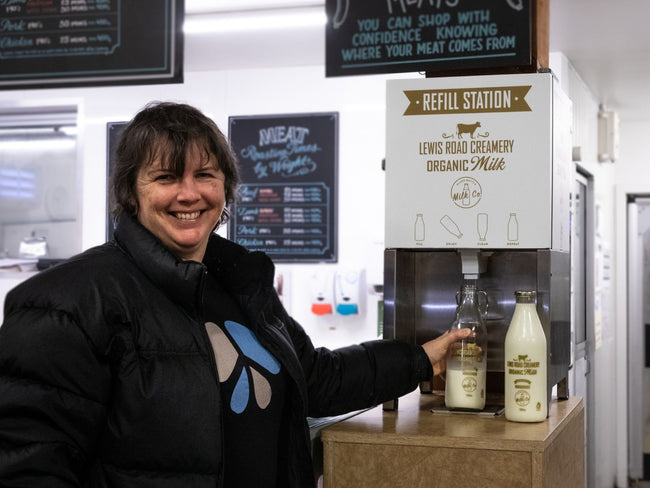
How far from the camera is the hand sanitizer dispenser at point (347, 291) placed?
190 inches

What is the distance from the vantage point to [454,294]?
2.37 m

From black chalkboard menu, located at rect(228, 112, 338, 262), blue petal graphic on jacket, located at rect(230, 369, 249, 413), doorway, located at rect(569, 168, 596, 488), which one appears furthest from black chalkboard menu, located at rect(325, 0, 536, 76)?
doorway, located at rect(569, 168, 596, 488)

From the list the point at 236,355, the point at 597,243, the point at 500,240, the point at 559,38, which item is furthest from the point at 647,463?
the point at 236,355

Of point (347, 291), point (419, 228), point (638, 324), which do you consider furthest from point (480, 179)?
point (638, 324)

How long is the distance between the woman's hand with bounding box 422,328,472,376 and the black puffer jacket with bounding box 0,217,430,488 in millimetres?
477

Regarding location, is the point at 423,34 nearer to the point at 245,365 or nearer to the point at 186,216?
the point at 186,216

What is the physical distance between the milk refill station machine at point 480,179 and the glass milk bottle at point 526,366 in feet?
0.27

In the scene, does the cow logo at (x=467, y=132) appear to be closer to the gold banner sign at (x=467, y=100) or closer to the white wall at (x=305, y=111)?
the gold banner sign at (x=467, y=100)

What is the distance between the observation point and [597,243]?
227 inches

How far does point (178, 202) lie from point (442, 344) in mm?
794

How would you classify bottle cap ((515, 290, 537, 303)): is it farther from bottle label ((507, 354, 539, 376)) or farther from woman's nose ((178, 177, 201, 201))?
woman's nose ((178, 177, 201, 201))

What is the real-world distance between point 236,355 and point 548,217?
0.83m

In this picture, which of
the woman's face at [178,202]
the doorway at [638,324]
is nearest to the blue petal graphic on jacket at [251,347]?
the woman's face at [178,202]

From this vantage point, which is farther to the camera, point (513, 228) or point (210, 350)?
point (513, 228)
